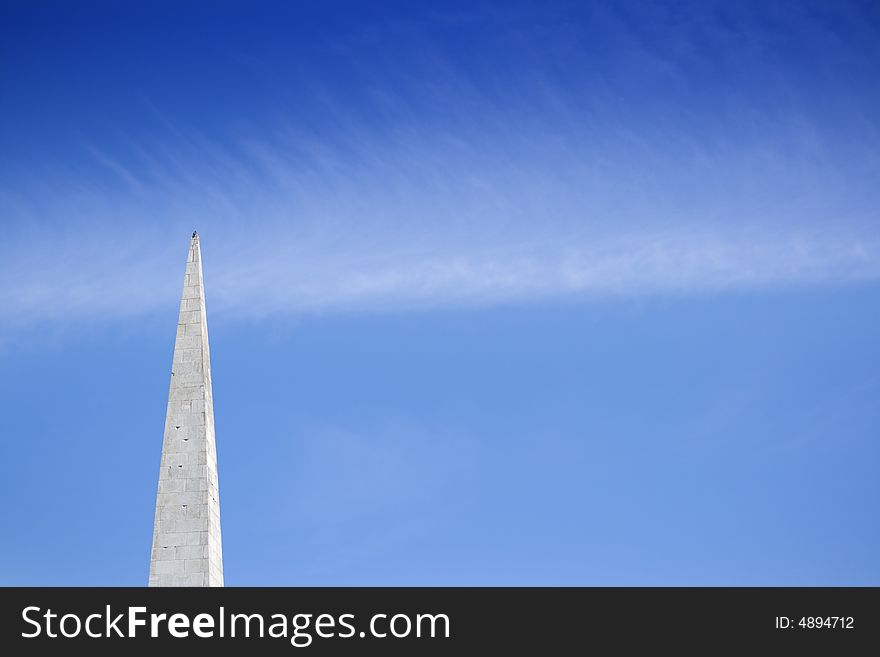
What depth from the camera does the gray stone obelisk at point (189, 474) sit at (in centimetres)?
3525

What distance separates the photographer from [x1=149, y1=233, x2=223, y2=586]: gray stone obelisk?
3525cm

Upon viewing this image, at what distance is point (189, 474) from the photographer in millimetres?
36281
